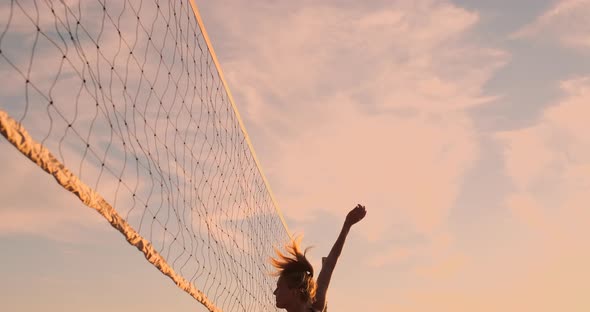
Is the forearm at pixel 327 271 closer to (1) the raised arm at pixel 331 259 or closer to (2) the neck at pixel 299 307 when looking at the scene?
(1) the raised arm at pixel 331 259

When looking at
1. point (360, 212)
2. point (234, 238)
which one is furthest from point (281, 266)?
point (234, 238)

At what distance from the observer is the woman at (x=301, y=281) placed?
13.4 feet

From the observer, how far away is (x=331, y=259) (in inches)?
170

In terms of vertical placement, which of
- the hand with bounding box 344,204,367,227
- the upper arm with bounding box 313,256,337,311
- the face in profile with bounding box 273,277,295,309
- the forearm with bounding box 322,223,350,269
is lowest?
the face in profile with bounding box 273,277,295,309

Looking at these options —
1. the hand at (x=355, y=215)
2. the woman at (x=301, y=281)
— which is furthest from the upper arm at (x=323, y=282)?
the hand at (x=355, y=215)

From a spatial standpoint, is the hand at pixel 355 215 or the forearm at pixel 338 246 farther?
the hand at pixel 355 215

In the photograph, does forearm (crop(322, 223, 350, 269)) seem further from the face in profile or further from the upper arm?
the face in profile

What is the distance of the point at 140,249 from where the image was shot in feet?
14.8

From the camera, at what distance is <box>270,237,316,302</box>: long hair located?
410 cm

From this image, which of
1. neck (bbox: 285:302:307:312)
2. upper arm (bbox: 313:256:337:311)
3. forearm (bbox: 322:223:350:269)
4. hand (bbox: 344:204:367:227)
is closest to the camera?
neck (bbox: 285:302:307:312)

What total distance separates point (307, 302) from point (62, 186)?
60.6 inches

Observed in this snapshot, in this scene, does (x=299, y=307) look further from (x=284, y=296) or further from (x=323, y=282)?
(x=323, y=282)

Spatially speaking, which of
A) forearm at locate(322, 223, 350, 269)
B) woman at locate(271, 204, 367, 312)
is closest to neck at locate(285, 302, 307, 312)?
woman at locate(271, 204, 367, 312)

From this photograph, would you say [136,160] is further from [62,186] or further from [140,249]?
[62,186]
